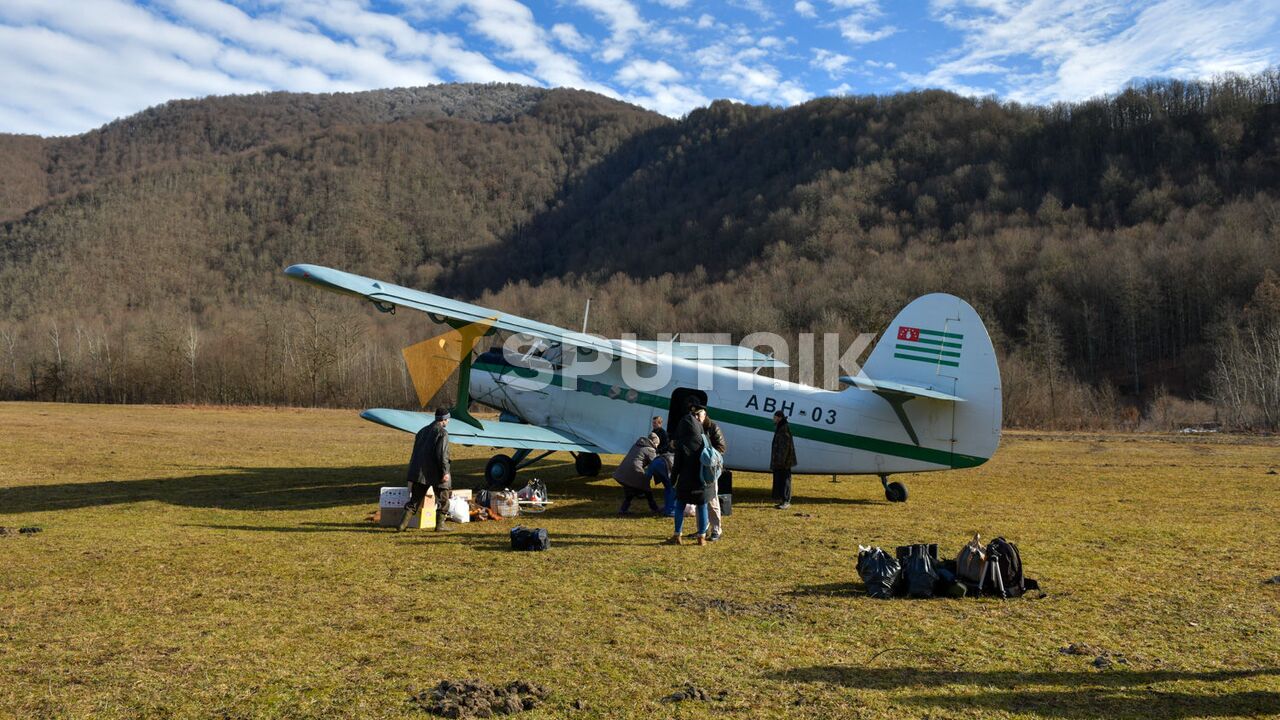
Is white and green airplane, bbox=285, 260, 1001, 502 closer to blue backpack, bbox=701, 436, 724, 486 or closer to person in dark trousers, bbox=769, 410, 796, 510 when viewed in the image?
person in dark trousers, bbox=769, 410, 796, 510

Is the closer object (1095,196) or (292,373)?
(292,373)

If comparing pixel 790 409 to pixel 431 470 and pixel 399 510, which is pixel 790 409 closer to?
pixel 431 470

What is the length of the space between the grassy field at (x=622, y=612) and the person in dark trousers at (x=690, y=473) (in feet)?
1.17

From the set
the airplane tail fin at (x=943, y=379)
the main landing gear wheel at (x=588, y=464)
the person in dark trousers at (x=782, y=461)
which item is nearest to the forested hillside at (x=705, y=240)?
the airplane tail fin at (x=943, y=379)

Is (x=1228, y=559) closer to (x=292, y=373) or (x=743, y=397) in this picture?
(x=743, y=397)

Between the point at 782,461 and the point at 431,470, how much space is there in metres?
5.31

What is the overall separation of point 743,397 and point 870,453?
7.14ft

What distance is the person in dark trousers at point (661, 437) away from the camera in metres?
11.9

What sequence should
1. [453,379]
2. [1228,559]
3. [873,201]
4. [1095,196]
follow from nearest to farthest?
[1228,559] → [453,379] → [1095,196] → [873,201]

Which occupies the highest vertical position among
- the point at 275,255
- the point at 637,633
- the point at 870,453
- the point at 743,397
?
the point at 275,255

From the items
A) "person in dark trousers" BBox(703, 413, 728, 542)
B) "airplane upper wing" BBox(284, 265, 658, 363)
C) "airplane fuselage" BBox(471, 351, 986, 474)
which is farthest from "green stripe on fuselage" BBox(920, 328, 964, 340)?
"airplane upper wing" BBox(284, 265, 658, 363)

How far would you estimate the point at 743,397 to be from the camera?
13164 millimetres

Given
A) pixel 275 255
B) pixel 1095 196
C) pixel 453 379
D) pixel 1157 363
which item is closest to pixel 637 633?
pixel 453 379

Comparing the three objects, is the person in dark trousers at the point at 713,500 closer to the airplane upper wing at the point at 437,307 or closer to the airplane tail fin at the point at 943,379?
the airplane tail fin at the point at 943,379
